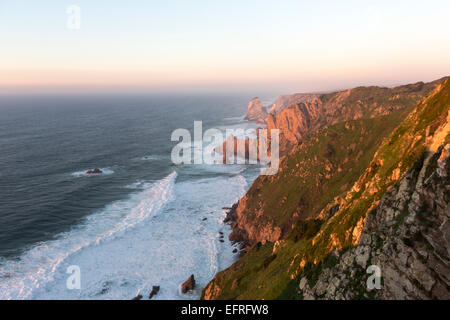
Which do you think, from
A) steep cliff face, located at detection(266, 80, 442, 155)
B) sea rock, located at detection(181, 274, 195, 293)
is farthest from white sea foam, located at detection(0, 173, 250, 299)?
steep cliff face, located at detection(266, 80, 442, 155)

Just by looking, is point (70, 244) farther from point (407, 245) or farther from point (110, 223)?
point (407, 245)

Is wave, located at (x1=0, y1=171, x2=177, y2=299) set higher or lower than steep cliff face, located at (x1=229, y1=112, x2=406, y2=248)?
lower

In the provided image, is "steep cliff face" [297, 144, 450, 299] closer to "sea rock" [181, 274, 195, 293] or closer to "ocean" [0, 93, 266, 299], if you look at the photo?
"sea rock" [181, 274, 195, 293]

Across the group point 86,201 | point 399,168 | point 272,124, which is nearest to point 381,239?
point 399,168

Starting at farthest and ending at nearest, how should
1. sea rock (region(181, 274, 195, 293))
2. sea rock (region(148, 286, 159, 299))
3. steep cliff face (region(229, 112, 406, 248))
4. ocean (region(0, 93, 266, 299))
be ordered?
steep cliff face (region(229, 112, 406, 248)) < ocean (region(0, 93, 266, 299)) < sea rock (region(181, 274, 195, 293)) < sea rock (region(148, 286, 159, 299))

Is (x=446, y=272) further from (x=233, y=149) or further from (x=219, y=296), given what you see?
(x=233, y=149)

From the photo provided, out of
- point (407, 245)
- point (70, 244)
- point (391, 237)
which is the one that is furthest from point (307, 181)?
point (70, 244)

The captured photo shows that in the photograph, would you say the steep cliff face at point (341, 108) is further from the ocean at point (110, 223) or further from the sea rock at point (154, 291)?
the sea rock at point (154, 291)
